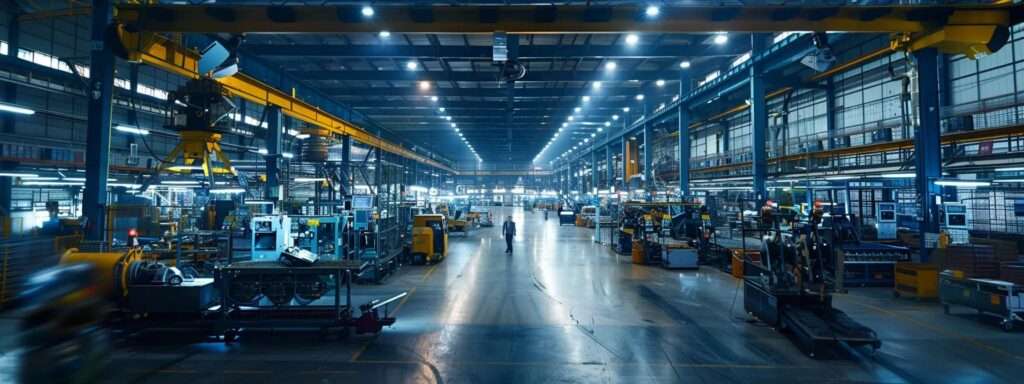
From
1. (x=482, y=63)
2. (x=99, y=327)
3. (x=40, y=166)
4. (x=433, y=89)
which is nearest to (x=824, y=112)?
(x=482, y=63)

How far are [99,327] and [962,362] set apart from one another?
34.0 feet

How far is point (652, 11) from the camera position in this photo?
30.2 feet

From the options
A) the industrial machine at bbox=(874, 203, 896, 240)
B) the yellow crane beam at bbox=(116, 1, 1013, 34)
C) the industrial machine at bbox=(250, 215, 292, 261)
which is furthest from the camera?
the industrial machine at bbox=(874, 203, 896, 240)

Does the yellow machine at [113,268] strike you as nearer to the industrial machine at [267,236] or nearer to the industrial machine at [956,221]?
the industrial machine at [267,236]

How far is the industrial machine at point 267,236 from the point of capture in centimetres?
998

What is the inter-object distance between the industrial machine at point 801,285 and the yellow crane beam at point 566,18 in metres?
4.60

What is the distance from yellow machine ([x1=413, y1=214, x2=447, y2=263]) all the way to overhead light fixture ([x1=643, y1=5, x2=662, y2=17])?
31.2 feet

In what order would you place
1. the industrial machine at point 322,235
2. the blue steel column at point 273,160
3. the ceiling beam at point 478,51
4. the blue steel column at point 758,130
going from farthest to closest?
1. the ceiling beam at point 478,51
2. the blue steel column at point 758,130
3. the blue steel column at point 273,160
4. the industrial machine at point 322,235

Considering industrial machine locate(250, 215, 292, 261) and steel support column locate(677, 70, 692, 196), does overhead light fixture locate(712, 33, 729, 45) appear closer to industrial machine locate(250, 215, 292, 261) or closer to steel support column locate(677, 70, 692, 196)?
steel support column locate(677, 70, 692, 196)

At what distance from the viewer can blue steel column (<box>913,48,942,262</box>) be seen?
10.6 meters

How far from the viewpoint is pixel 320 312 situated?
22.6ft

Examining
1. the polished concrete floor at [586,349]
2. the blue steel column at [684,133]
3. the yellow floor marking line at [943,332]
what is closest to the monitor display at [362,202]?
the polished concrete floor at [586,349]

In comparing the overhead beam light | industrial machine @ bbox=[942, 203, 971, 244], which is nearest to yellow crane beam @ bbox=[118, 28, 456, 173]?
the overhead beam light

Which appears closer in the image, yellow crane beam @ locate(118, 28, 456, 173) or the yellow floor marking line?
the yellow floor marking line
